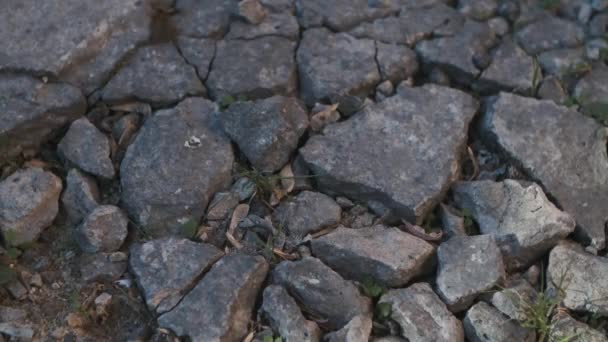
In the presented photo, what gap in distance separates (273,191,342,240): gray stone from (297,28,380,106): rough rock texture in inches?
17.8

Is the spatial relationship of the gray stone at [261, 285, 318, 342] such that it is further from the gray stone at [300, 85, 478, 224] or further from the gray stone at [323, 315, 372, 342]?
the gray stone at [300, 85, 478, 224]

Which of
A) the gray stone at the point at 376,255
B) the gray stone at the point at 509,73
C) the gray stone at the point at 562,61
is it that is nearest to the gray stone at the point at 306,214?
the gray stone at the point at 376,255

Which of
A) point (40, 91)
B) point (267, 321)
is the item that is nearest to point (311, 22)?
point (40, 91)

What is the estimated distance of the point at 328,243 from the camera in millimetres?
2537

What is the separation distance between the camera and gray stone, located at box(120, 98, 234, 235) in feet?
8.76

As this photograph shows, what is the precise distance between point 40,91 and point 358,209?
1286mm

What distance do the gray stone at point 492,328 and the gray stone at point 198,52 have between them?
4.57 feet

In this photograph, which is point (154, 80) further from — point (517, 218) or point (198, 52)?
point (517, 218)

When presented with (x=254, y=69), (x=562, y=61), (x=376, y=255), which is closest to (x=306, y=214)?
(x=376, y=255)

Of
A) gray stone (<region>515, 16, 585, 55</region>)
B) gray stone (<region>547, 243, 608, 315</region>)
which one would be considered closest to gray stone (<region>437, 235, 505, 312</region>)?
gray stone (<region>547, 243, 608, 315</region>)

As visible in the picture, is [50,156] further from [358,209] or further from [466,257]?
[466,257]

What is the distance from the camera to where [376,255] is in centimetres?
250

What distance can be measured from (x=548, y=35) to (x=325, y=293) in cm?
164

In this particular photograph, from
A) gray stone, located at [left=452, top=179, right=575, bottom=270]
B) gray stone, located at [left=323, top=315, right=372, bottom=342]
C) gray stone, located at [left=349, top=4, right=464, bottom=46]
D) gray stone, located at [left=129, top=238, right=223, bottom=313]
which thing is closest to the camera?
gray stone, located at [left=323, top=315, right=372, bottom=342]
